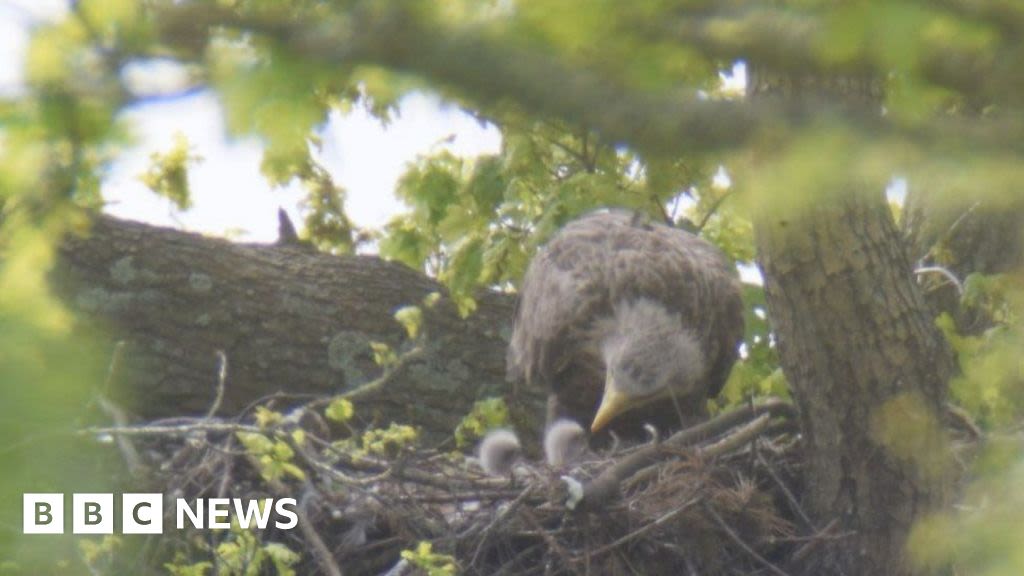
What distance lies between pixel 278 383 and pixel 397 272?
33.4 inches

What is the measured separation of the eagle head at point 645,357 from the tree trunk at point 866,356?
64.3 inches

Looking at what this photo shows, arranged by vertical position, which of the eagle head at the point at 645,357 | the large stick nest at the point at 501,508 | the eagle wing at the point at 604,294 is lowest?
the large stick nest at the point at 501,508

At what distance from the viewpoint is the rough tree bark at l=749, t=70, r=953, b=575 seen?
5840 millimetres

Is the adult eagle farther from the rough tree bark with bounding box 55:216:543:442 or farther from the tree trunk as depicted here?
the tree trunk

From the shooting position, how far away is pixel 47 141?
6.35ft

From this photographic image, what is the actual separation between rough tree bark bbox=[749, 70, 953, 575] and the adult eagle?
Result: 1695mm

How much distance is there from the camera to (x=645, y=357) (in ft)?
25.7

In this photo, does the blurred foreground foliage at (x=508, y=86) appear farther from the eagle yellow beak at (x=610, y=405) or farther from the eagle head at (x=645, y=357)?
the eagle head at (x=645, y=357)

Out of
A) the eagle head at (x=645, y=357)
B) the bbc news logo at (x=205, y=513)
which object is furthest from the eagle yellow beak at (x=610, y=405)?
the bbc news logo at (x=205, y=513)

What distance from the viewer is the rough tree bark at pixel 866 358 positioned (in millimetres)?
5840

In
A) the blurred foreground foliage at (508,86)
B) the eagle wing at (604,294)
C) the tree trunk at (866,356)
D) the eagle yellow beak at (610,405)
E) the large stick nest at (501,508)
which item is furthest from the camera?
the eagle wing at (604,294)

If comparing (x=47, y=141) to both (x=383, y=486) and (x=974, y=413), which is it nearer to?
(x=383, y=486)

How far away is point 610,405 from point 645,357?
26 centimetres

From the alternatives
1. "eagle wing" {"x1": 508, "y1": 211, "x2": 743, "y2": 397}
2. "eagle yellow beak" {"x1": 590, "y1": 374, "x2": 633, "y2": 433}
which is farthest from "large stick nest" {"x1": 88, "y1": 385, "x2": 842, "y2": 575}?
"eagle wing" {"x1": 508, "y1": 211, "x2": 743, "y2": 397}
